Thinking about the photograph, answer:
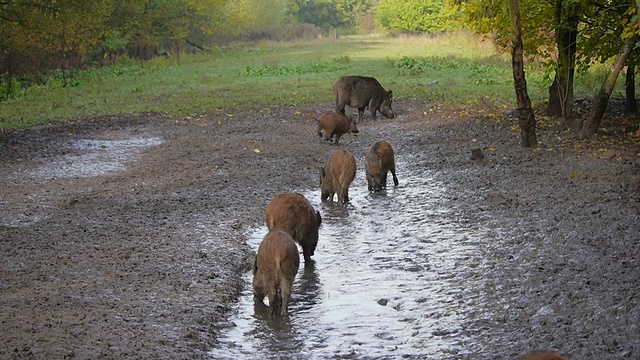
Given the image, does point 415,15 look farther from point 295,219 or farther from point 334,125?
point 295,219

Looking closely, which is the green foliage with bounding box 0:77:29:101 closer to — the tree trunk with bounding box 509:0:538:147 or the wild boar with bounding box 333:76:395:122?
the wild boar with bounding box 333:76:395:122

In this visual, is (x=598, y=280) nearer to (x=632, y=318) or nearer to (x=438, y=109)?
(x=632, y=318)

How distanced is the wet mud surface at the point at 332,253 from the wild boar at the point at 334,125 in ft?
2.49

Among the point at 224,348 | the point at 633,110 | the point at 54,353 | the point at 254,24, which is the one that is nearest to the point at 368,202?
the point at 224,348

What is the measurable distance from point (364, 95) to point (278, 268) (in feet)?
46.2

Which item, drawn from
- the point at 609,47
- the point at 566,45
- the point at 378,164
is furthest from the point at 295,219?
the point at 609,47

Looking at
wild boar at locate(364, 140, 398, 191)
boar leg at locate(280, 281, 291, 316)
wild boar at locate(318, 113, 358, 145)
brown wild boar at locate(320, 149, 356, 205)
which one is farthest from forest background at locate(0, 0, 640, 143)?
boar leg at locate(280, 281, 291, 316)

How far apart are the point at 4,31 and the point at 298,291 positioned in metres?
24.0

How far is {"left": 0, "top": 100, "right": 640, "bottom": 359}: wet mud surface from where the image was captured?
Answer: 632 centimetres

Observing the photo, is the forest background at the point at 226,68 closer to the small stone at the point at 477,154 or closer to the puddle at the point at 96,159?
the small stone at the point at 477,154

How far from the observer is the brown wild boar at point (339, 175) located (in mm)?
11117

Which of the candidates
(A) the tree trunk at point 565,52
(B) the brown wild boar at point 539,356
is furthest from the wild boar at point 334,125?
(B) the brown wild boar at point 539,356

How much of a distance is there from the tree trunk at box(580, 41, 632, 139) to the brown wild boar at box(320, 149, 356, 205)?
5.41m

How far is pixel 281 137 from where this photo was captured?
16953 millimetres
